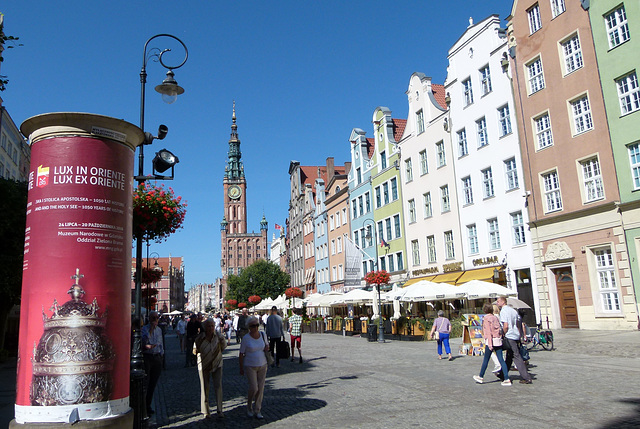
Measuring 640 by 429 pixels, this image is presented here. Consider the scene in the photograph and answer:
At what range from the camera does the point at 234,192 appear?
514 ft

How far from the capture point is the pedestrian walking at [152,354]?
32.8 ft

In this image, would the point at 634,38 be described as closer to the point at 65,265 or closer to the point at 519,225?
the point at 519,225

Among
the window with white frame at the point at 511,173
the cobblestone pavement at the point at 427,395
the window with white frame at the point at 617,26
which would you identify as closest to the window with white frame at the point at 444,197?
the window with white frame at the point at 511,173

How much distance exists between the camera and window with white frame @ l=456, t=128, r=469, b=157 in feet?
104

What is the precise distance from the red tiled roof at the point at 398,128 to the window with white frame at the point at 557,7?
1744 centimetres

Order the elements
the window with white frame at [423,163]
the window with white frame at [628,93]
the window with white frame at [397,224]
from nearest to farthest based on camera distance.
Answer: the window with white frame at [628,93] < the window with white frame at [423,163] < the window with white frame at [397,224]

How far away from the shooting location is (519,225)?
2714 cm

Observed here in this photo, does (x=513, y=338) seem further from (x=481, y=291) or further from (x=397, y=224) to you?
(x=397, y=224)

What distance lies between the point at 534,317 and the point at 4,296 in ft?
77.2

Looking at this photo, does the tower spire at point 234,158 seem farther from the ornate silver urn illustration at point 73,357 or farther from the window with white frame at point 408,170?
the ornate silver urn illustration at point 73,357

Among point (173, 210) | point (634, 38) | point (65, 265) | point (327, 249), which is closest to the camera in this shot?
point (65, 265)

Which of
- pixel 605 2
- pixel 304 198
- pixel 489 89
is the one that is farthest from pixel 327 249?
pixel 605 2

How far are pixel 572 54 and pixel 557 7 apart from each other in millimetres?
2551

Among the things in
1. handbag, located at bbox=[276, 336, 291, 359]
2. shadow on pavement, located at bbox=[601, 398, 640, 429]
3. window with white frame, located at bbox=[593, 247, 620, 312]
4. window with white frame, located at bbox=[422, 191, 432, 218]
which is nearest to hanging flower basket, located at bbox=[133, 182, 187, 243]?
handbag, located at bbox=[276, 336, 291, 359]
